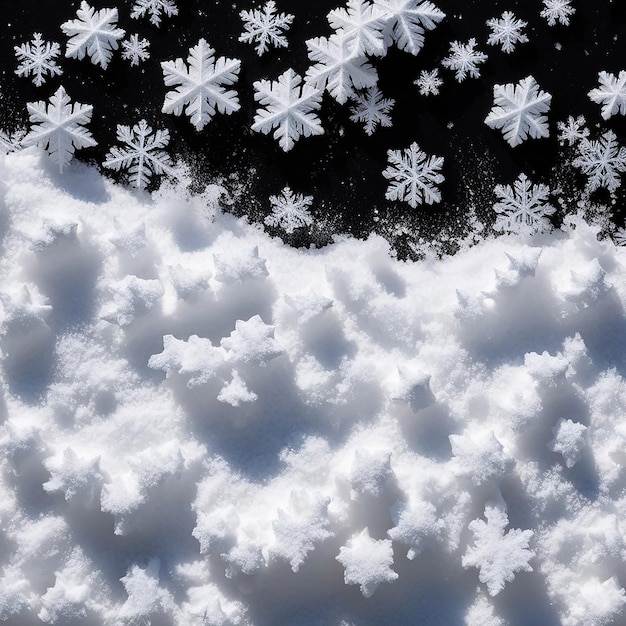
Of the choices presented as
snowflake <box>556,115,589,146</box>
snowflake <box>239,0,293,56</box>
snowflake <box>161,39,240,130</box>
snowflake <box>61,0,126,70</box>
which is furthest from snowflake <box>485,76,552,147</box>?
snowflake <box>61,0,126,70</box>

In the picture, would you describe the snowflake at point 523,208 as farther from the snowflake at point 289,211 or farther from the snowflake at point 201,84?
the snowflake at point 201,84

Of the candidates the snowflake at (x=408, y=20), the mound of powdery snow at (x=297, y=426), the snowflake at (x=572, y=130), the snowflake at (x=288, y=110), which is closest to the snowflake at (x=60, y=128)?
the mound of powdery snow at (x=297, y=426)

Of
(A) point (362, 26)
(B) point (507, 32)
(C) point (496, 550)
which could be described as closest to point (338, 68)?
(A) point (362, 26)

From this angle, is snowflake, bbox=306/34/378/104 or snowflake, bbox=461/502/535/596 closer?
snowflake, bbox=461/502/535/596

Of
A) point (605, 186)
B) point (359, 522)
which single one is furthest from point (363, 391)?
point (605, 186)

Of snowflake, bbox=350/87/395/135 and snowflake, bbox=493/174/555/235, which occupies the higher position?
snowflake, bbox=350/87/395/135

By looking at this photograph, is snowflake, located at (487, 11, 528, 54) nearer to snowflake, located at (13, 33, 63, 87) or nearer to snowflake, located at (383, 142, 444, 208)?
snowflake, located at (383, 142, 444, 208)
